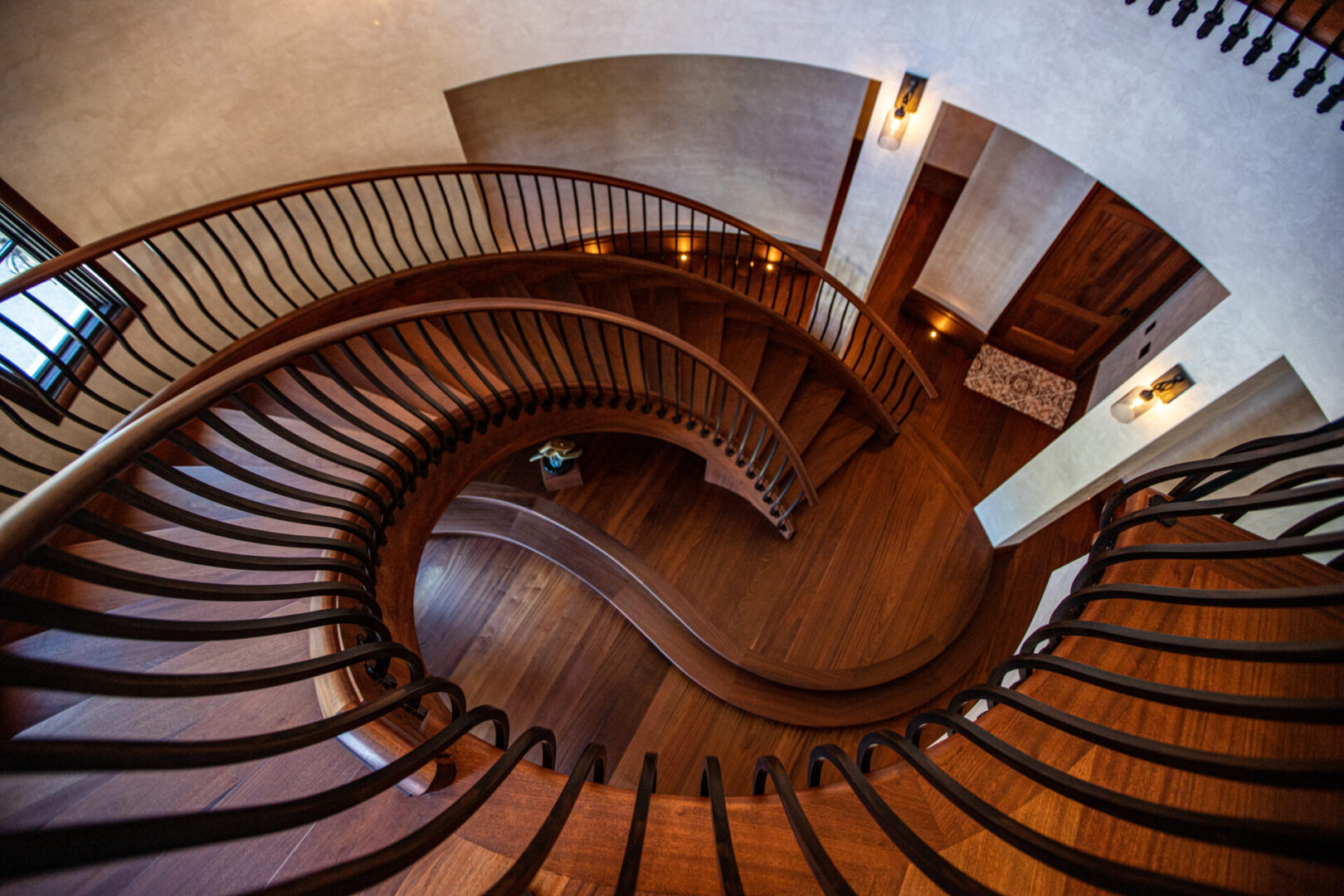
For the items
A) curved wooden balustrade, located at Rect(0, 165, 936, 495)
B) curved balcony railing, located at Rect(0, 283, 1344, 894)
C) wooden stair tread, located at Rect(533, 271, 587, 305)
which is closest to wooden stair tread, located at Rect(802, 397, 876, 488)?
curved wooden balustrade, located at Rect(0, 165, 936, 495)

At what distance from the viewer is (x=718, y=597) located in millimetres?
3982

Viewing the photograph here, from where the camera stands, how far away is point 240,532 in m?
1.36

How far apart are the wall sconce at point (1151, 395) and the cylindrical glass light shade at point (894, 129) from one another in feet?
6.99

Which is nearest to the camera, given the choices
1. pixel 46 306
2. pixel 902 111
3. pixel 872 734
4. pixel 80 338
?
pixel 872 734

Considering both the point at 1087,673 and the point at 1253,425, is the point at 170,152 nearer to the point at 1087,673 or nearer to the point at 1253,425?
the point at 1087,673

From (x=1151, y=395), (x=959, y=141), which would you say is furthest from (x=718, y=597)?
(x=959, y=141)

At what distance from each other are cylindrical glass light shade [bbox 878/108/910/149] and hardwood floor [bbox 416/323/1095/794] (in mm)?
2219

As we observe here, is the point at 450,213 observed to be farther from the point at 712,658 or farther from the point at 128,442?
the point at 712,658

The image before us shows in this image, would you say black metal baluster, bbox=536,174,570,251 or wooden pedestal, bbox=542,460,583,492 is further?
wooden pedestal, bbox=542,460,583,492

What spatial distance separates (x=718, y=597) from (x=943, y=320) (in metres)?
4.00

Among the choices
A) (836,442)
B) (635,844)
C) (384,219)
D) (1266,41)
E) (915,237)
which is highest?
(915,237)

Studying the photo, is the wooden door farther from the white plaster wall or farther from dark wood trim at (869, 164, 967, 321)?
Result: the white plaster wall

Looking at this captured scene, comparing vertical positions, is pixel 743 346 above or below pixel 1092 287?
below

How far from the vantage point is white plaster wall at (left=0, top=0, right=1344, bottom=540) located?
8.12 feet
